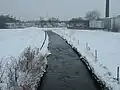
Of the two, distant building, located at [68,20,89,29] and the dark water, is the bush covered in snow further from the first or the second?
distant building, located at [68,20,89,29]

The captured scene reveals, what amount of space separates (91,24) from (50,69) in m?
82.9

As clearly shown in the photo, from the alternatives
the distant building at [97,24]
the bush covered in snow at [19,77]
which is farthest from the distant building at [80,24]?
the bush covered in snow at [19,77]

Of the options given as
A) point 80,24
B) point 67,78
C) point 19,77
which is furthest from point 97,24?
point 19,77

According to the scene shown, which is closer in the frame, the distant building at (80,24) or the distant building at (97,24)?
the distant building at (97,24)

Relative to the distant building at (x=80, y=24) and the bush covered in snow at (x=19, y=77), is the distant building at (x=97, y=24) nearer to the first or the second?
the distant building at (x=80, y=24)

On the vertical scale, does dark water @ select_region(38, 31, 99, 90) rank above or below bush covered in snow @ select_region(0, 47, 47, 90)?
below

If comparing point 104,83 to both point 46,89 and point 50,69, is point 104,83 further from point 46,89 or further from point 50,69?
point 50,69

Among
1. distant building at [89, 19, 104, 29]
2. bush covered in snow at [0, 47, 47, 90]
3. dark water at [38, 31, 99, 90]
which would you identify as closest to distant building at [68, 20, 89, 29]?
distant building at [89, 19, 104, 29]

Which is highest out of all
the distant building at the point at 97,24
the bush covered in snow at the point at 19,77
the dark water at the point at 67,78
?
the distant building at the point at 97,24

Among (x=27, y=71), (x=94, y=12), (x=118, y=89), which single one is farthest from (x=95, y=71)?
(x=94, y=12)

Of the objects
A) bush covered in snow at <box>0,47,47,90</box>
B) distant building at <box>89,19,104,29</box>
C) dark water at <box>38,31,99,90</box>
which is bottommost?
dark water at <box>38,31,99,90</box>

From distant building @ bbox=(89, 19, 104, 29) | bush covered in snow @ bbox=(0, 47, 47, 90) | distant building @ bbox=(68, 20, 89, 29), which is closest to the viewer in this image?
bush covered in snow @ bbox=(0, 47, 47, 90)

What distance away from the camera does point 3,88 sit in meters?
8.57

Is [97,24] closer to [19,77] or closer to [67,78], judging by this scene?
[67,78]
